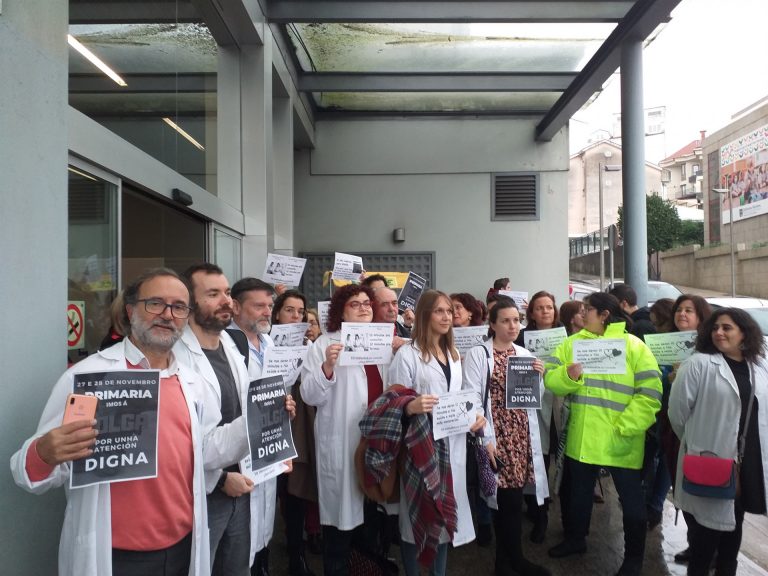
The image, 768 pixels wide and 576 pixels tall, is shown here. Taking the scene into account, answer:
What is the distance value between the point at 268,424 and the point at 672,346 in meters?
3.34

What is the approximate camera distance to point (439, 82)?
9.64 meters

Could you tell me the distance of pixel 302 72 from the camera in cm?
929

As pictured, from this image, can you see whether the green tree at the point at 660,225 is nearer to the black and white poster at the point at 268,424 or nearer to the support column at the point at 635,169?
the support column at the point at 635,169

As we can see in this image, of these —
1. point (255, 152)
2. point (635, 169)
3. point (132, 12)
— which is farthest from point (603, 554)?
point (132, 12)

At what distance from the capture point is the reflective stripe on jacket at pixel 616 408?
3.62 m

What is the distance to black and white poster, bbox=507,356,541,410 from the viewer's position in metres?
3.73

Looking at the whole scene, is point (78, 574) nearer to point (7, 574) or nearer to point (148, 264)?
point (7, 574)

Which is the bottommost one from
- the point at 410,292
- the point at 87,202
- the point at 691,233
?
the point at 410,292

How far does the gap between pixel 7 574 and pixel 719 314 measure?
397 cm

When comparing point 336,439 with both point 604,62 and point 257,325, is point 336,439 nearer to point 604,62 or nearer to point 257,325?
point 257,325

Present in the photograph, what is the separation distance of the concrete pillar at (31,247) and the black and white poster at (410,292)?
11.7 feet

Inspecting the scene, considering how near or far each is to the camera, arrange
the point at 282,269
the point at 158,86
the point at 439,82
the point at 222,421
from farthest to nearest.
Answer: the point at 439,82, the point at 282,269, the point at 158,86, the point at 222,421

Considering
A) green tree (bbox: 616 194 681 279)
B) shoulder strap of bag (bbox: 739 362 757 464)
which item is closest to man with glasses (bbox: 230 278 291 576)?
shoulder strap of bag (bbox: 739 362 757 464)

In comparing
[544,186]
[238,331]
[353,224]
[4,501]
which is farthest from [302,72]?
[4,501]
